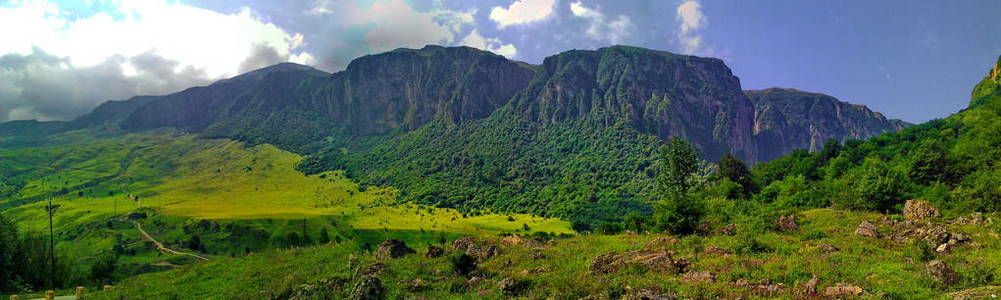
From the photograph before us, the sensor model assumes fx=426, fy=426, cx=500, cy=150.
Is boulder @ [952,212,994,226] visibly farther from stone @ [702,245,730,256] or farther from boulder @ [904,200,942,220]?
stone @ [702,245,730,256]

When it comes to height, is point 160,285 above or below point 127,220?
above

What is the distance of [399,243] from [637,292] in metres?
20.9

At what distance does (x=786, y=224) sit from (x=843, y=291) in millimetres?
24123

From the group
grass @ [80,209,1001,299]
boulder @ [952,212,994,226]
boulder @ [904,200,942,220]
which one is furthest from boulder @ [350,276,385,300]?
boulder @ [904,200,942,220]

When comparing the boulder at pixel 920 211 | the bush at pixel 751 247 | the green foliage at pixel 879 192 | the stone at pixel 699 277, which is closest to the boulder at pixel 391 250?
the stone at pixel 699 277

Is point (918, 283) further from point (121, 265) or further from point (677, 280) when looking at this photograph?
point (121, 265)

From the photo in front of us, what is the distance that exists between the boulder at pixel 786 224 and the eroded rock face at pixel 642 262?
18.4 meters

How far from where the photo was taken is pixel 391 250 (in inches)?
1238

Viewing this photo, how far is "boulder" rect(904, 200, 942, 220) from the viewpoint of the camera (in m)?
36.6

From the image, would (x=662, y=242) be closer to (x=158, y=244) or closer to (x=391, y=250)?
(x=391, y=250)

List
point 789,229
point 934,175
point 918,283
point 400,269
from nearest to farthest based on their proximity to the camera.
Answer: point 918,283 → point 400,269 → point 789,229 → point 934,175

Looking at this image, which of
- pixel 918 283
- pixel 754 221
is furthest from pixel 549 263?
pixel 754 221

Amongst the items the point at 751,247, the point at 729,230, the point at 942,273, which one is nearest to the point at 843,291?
the point at 942,273

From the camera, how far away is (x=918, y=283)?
53.7 feet
